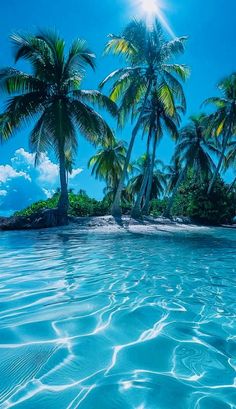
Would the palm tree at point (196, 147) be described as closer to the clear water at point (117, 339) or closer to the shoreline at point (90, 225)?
the shoreline at point (90, 225)

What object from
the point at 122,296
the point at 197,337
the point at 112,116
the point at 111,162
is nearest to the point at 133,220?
the point at 112,116

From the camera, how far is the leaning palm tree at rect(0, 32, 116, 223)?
14188 mm

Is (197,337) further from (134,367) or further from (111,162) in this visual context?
(111,162)

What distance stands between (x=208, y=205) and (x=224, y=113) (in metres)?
7.82

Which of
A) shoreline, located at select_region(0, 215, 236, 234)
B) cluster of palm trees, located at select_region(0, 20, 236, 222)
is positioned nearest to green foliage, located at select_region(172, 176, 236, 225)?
cluster of palm trees, located at select_region(0, 20, 236, 222)

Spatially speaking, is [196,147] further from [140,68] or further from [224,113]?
[140,68]

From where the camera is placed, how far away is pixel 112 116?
52.6 ft

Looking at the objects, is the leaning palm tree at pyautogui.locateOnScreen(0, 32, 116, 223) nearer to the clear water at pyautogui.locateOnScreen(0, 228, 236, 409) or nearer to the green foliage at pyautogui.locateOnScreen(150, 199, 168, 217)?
the clear water at pyautogui.locateOnScreen(0, 228, 236, 409)

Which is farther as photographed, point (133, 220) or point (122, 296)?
point (133, 220)

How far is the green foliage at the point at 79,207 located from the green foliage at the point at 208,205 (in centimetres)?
834

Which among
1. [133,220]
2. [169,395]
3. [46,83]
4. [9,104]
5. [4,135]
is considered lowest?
[169,395]

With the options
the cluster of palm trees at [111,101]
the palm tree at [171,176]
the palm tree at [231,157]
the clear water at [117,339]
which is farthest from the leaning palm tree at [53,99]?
the palm tree at [171,176]

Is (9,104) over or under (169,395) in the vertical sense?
over

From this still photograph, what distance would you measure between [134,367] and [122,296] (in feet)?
5.32
